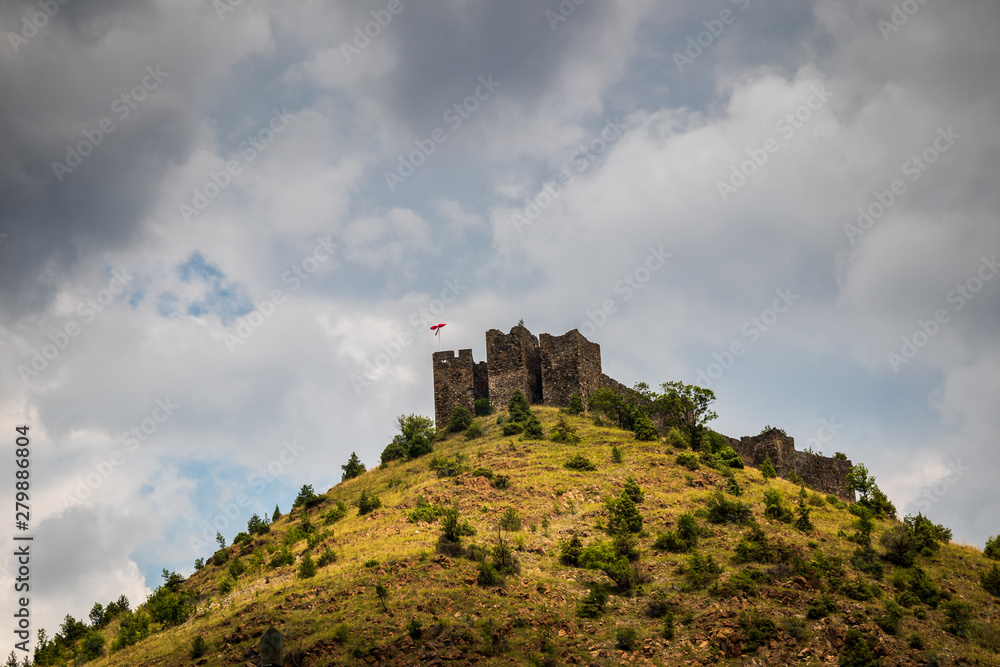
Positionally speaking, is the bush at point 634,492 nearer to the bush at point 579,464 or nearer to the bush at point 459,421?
the bush at point 579,464

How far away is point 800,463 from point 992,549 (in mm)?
22439

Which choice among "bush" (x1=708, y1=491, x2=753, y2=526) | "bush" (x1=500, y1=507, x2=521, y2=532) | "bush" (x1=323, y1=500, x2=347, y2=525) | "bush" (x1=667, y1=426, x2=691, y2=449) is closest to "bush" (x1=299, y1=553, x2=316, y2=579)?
"bush" (x1=500, y1=507, x2=521, y2=532)

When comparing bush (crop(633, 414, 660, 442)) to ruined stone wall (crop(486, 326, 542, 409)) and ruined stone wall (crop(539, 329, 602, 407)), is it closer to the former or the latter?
ruined stone wall (crop(539, 329, 602, 407))

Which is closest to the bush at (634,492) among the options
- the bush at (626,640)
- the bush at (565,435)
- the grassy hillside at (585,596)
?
the grassy hillside at (585,596)

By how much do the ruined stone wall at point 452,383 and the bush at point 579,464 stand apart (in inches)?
797

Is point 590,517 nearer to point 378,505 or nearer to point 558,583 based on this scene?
point 558,583

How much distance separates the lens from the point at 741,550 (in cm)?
3309

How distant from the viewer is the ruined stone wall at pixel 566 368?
65.7 metres

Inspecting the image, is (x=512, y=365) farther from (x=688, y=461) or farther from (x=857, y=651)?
(x=857, y=651)

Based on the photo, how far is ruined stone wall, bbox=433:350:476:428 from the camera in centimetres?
6844

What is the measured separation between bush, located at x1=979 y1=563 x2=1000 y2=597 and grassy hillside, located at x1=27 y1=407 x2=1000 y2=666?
0.36m

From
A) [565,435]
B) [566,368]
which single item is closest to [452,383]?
[566,368]

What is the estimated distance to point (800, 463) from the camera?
186ft

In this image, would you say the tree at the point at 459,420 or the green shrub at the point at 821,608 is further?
the tree at the point at 459,420
